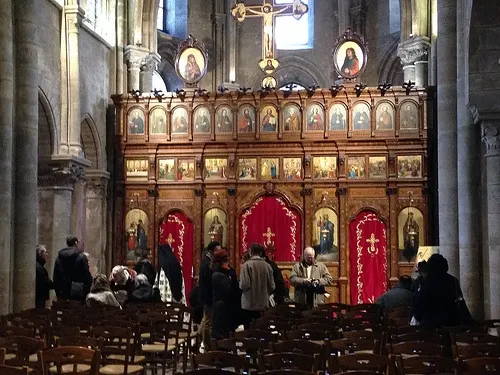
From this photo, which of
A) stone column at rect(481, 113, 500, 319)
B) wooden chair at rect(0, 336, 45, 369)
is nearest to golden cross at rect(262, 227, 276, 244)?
stone column at rect(481, 113, 500, 319)

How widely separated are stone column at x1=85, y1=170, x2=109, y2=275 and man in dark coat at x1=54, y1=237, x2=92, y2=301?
321 inches

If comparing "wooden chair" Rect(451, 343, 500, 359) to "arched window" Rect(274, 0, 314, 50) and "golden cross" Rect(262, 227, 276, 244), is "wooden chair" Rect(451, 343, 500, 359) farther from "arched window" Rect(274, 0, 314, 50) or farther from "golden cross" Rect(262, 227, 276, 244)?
"arched window" Rect(274, 0, 314, 50)

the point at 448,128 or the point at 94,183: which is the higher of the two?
the point at 448,128

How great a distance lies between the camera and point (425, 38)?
26391 millimetres

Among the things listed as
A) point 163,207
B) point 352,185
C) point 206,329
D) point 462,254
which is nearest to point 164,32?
point 163,207

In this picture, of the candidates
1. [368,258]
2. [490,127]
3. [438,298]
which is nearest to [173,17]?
[368,258]

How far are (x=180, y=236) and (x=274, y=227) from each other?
2.90 m

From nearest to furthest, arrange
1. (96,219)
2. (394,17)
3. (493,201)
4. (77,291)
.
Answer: (493,201) < (77,291) < (96,219) < (394,17)

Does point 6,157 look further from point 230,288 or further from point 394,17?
point 394,17

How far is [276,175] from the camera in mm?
24891

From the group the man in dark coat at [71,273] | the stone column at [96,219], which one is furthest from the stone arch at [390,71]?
the man in dark coat at [71,273]

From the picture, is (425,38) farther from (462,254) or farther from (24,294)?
(24,294)

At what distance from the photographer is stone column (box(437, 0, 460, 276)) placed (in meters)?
17.9

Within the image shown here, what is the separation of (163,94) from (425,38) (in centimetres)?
861
